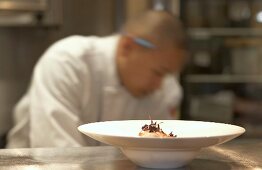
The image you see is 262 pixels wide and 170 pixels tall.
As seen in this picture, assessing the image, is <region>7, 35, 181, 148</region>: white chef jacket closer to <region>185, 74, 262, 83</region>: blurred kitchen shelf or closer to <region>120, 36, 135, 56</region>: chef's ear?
<region>120, 36, 135, 56</region>: chef's ear

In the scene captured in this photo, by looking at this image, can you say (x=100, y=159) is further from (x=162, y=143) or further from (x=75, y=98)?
(x=75, y=98)

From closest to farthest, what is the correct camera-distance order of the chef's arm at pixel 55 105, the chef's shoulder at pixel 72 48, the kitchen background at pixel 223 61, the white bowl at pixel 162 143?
the white bowl at pixel 162 143 < the chef's arm at pixel 55 105 < the chef's shoulder at pixel 72 48 < the kitchen background at pixel 223 61

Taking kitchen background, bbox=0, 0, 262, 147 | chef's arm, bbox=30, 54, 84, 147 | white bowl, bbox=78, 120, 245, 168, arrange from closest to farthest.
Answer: white bowl, bbox=78, 120, 245, 168
chef's arm, bbox=30, 54, 84, 147
kitchen background, bbox=0, 0, 262, 147

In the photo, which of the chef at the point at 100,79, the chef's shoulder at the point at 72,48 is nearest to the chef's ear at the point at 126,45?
the chef at the point at 100,79

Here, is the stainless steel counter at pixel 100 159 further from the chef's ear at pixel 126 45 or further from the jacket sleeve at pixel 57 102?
the chef's ear at pixel 126 45

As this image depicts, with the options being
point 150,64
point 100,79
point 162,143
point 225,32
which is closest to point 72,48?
point 100,79

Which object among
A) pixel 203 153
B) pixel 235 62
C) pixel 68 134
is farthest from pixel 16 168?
pixel 235 62

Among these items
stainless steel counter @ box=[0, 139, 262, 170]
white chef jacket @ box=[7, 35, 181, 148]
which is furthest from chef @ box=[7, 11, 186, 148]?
stainless steel counter @ box=[0, 139, 262, 170]

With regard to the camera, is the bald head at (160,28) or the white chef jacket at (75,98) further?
the bald head at (160,28)

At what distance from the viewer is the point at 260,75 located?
10.5 ft

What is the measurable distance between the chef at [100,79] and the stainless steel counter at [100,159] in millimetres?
662

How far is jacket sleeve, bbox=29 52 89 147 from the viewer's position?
68.2 inches

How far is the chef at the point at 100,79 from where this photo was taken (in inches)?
69.1

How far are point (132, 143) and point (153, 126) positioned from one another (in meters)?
0.10
